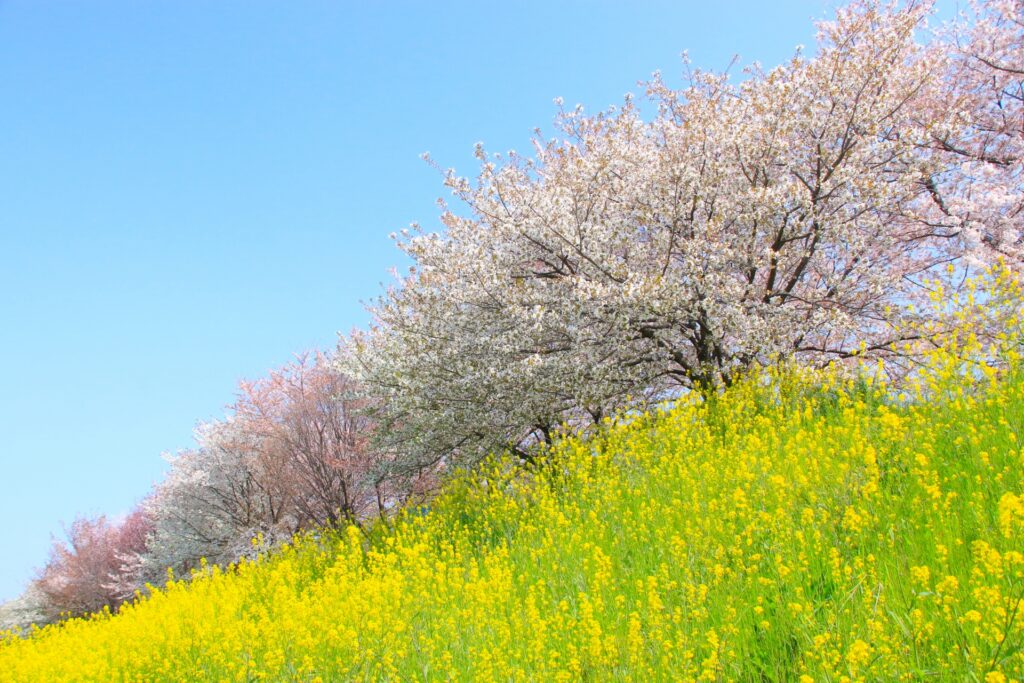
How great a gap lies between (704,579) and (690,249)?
6648mm

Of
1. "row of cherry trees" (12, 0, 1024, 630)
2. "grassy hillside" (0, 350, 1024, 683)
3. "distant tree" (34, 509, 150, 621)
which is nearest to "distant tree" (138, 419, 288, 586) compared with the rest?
"distant tree" (34, 509, 150, 621)

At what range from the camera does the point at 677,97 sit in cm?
1270

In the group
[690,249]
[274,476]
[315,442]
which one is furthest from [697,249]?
[274,476]

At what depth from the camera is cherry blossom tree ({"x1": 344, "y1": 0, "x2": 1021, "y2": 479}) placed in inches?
438

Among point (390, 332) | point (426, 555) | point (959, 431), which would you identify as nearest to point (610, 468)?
point (426, 555)

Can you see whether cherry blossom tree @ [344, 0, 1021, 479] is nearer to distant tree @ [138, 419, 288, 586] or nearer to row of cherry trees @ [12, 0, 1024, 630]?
row of cherry trees @ [12, 0, 1024, 630]

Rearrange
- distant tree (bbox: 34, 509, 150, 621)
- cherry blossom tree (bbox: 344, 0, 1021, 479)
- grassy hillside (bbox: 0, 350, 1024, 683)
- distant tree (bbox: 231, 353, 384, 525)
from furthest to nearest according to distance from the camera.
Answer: distant tree (bbox: 34, 509, 150, 621) → distant tree (bbox: 231, 353, 384, 525) → cherry blossom tree (bbox: 344, 0, 1021, 479) → grassy hillside (bbox: 0, 350, 1024, 683)

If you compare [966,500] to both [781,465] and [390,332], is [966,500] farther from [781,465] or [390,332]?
[390,332]

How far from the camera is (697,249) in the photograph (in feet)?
35.4

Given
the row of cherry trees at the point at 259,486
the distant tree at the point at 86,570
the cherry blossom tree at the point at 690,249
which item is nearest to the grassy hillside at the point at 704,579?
the cherry blossom tree at the point at 690,249

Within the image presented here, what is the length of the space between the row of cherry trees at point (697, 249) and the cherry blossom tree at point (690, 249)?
5 cm

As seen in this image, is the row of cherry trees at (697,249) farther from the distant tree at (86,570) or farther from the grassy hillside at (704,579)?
the distant tree at (86,570)

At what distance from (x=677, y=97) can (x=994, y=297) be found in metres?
6.97

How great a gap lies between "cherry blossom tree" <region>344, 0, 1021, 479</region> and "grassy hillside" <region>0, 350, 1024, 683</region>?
6.52 feet
